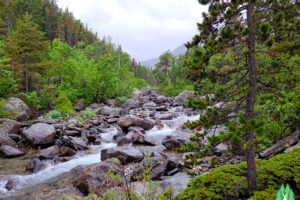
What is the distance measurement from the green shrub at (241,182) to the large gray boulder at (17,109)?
1866 centimetres

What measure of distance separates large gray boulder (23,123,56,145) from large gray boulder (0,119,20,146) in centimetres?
87

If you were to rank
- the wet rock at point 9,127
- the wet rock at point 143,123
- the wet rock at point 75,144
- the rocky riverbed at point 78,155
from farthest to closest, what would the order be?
the wet rock at point 143,123 < the wet rock at point 9,127 < the wet rock at point 75,144 < the rocky riverbed at point 78,155

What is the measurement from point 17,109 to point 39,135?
9390 mm

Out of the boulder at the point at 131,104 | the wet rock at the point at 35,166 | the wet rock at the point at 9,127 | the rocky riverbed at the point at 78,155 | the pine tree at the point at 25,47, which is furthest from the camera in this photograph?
the boulder at the point at 131,104

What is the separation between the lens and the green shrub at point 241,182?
319cm

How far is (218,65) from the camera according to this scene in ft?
11.6

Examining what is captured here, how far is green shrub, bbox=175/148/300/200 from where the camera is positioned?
126 inches

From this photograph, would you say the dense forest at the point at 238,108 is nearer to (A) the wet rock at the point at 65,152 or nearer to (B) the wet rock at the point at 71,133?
(B) the wet rock at the point at 71,133

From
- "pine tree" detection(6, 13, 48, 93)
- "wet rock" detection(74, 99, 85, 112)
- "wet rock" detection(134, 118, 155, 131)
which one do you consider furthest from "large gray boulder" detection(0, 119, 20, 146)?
"pine tree" detection(6, 13, 48, 93)

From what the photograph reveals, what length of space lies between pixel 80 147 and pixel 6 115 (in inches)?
347

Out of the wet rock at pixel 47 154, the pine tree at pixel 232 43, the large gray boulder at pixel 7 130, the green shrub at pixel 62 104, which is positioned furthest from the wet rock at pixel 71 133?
the pine tree at pixel 232 43

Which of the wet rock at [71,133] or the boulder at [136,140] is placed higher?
the wet rock at [71,133]

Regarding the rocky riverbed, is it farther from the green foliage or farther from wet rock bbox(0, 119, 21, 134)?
the green foliage

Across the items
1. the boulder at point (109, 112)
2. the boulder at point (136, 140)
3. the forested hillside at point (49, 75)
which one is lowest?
the boulder at point (136, 140)
